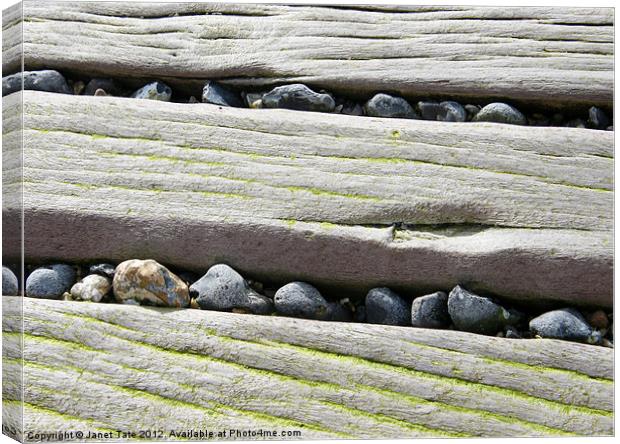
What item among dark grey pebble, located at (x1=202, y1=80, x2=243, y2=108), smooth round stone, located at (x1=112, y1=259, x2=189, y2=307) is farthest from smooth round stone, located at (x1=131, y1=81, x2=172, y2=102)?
smooth round stone, located at (x1=112, y1=259, x2=189, y2=307)

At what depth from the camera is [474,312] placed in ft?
8.79

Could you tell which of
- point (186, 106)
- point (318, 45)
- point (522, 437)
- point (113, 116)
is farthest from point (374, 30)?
point (522, 437)

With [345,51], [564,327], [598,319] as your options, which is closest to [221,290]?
[345,51]

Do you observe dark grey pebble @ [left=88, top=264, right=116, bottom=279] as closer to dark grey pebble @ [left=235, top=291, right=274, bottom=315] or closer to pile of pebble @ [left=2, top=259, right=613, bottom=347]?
pile of pebble @ [left=2, top=259, right=613, bottom=347]

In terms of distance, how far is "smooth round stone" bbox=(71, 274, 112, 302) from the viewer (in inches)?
105

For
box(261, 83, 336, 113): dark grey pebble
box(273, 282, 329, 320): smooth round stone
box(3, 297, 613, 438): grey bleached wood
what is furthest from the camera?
box(261, 83, 336, 113): dark grey pebble

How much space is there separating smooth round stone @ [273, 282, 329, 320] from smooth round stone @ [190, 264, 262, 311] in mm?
87

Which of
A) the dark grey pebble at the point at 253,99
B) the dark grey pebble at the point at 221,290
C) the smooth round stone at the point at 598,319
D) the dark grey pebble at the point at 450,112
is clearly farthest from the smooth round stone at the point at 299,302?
the smooth round stone at the point at 598,319

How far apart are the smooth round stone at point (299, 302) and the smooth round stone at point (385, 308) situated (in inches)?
6.1

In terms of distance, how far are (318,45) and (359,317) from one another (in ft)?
3.12

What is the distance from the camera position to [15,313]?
264 centimetres

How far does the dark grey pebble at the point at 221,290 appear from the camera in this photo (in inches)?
105

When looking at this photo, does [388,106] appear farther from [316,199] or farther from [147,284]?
[147,284]

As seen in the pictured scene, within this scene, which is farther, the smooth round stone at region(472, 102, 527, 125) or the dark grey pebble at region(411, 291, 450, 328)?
the smooth round stone at region(472, 102, 527, 125)
